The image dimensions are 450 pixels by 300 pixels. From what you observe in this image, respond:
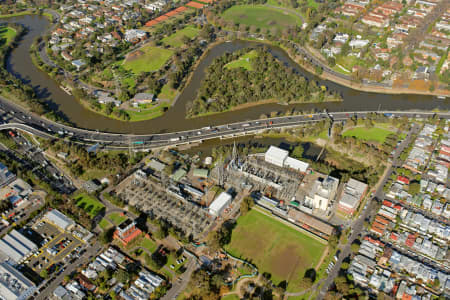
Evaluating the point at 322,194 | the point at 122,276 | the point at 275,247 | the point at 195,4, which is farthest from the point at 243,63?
the point at 122,276

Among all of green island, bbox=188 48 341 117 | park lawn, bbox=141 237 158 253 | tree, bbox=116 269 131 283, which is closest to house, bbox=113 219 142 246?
park lawn, bbox=141 237 158 253

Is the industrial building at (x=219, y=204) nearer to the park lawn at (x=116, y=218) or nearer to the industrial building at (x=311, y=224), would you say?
the industrial building at (x=311, y=224)

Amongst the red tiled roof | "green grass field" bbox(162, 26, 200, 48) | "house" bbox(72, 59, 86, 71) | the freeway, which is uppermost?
the red tiled roof

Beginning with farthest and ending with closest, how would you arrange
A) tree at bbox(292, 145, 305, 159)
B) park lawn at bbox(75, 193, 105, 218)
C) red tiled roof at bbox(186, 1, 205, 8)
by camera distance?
red tiled roof at bbox(186, 1, 205, 8)
tree at bbox(292, 145, 305, 159)
park lawn at bbox(75, 193, 105, 218)

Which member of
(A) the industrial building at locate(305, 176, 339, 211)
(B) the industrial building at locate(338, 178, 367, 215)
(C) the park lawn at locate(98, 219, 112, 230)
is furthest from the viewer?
(A) the industrial building at locate(305, 176, 339, 211)

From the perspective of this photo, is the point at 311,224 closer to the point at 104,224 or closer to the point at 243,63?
the point at 104,224

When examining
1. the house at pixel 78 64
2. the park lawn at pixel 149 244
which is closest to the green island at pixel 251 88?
the house at pixel 78 64

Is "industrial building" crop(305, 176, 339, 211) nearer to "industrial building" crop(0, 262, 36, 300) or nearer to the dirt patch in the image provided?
"industrial building" crop(0, 262, 36, 300)
